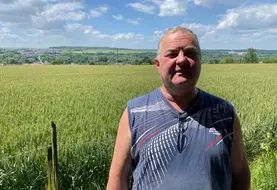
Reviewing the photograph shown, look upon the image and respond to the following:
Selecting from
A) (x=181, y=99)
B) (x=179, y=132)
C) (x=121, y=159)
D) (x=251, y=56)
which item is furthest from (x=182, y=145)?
(x=251, y=56)

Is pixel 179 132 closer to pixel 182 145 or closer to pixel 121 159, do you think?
pixel 182 145

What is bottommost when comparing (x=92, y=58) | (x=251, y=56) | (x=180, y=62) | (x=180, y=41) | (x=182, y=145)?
(x=251, y=56)

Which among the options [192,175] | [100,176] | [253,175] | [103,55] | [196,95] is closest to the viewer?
[192,175]

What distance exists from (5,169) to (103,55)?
47496 millimetres

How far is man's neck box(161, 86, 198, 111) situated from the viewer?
1.73m

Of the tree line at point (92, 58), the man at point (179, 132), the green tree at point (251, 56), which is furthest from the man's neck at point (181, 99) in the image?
the green tree at point (251, 56)

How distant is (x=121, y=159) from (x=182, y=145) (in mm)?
342

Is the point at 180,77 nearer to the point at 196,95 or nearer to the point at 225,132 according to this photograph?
the point at 196,95

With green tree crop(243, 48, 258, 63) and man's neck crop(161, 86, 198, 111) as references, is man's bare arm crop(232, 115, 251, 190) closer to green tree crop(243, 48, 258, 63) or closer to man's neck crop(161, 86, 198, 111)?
man's neck crop(161, 86, 198, 111)

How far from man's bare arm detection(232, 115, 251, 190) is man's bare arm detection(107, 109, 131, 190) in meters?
0.58

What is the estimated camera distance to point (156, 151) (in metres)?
1.70

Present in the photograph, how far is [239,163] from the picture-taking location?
6.15ft

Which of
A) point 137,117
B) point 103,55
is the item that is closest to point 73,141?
point 137,117

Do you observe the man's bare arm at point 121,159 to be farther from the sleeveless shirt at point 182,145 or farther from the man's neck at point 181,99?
the man's neck at point 181,99
